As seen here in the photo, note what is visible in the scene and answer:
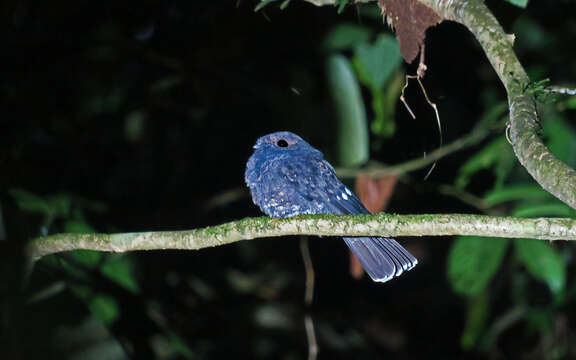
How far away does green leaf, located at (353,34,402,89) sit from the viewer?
3.19 m

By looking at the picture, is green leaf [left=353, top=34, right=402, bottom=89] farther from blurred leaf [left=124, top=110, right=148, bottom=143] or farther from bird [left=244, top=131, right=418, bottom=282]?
blurred leaf [left=124, top=110, right=148, bottom=143]

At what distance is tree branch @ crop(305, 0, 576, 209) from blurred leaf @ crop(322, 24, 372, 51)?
1.24 metres

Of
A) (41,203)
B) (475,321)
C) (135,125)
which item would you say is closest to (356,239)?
(41,203)

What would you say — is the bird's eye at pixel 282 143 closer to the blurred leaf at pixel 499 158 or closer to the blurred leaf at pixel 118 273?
the blurred leaf at pixel 118 273

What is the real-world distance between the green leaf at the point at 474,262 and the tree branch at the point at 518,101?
1428 millimetres

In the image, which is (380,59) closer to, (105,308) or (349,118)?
(349,118)

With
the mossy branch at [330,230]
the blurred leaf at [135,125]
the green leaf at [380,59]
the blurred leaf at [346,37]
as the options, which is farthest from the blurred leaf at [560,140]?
the blurred leaf at [135,125]

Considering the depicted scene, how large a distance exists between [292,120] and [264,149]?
422mm

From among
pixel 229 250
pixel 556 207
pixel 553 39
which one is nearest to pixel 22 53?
pixel 229 250

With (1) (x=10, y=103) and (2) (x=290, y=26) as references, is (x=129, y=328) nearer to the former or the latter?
(1) (x=10, y=103)

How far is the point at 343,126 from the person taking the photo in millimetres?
3359

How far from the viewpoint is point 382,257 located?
2.59 m

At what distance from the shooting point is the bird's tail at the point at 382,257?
252 cm

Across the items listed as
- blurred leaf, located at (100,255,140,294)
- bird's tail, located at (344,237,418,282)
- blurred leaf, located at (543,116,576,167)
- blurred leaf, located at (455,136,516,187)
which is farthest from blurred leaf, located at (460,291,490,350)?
blurred leaf, located at (100,255,140,294)
